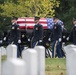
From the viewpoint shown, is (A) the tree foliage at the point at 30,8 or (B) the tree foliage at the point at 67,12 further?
(B) the tree foliage at the point at 67,12

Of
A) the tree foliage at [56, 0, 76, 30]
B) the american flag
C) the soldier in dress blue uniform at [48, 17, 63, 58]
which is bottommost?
the soldier in dress blue uniform at [48, 17, 63, 58]

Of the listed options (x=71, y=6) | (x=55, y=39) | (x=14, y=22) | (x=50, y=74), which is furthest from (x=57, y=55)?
(x=71, y=6)

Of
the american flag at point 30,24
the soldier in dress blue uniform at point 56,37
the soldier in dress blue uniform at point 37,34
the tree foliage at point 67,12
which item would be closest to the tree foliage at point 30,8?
the tree foliage at point 67,12

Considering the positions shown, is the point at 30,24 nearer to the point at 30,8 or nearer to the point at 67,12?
the point at 30,8

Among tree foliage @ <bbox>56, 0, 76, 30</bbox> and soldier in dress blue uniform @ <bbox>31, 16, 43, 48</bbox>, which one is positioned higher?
tree foliage @ <bbox>56, 0, 76, 30</bbox>

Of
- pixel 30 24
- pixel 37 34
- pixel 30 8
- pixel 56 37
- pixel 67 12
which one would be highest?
pixel 30 8

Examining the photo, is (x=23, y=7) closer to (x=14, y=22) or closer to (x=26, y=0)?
(x=26, y=0)

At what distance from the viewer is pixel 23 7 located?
1539 inches

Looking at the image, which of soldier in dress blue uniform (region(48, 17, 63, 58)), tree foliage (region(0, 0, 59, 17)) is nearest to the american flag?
soldier in dress blue uniform (region(48, 17, 63, 58))

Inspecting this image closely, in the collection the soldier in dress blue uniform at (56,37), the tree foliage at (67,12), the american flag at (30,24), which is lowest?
the soldier in dress blue uniform at (56,37)

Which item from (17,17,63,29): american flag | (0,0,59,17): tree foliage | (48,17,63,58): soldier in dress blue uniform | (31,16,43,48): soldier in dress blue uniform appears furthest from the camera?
(0,0,59,17): tree foliage

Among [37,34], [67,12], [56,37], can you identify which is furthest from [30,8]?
[37,34]

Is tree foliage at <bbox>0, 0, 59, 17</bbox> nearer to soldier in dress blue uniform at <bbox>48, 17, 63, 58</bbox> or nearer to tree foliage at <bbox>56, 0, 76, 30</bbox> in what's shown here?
tree foliage at <bbox>56, 0, 76, 30</bbox>

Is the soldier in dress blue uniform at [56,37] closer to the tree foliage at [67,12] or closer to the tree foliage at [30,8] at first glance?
the tree foliage at [30,8]
